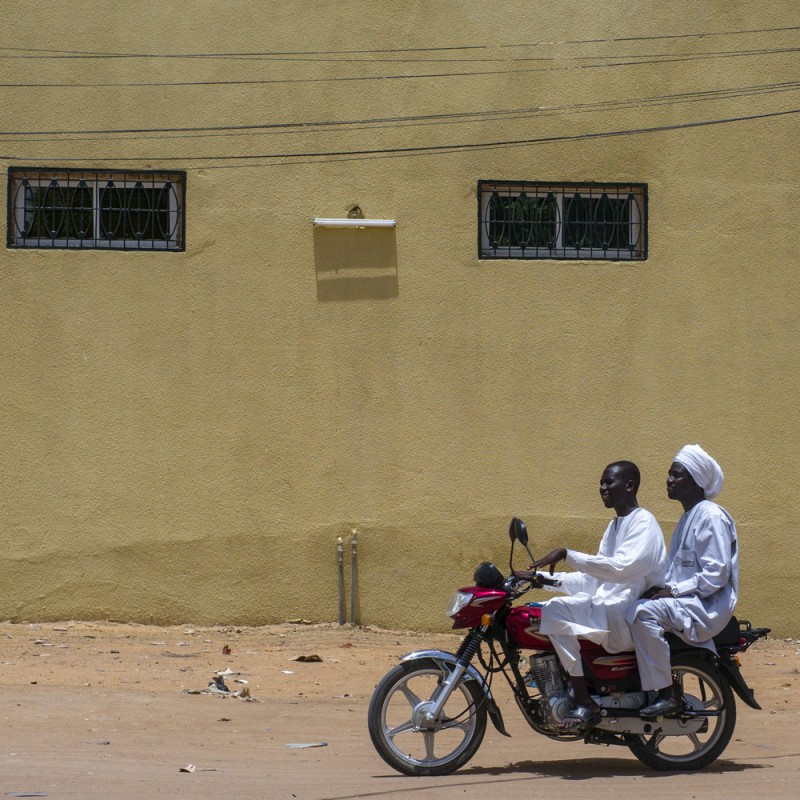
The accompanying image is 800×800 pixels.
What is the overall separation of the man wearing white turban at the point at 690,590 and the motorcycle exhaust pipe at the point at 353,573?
13.2ft

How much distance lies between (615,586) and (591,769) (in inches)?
37.5

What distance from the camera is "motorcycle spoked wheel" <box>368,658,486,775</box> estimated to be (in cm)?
605

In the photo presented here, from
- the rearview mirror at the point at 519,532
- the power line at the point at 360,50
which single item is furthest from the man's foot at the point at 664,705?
the power line at the point at 360,50

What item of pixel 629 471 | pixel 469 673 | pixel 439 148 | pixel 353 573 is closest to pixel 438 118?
pixel 439 148

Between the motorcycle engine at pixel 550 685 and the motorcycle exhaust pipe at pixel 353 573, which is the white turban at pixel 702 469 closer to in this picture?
the motorcycle engine at pixel 550 685

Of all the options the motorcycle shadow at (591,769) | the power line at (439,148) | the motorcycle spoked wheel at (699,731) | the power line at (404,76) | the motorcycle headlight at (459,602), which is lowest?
the motorcycle shadow at (591,769)

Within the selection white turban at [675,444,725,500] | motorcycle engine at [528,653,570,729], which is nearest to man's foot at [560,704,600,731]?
motorcycle engine at [528,653,570,729]

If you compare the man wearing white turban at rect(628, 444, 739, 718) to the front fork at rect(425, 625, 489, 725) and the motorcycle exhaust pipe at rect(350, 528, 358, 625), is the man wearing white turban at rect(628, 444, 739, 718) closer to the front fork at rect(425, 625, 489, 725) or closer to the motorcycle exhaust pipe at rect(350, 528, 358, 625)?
the front fork at rect(425, 625, 489, 725)

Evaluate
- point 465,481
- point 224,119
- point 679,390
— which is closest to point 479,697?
point 465,481

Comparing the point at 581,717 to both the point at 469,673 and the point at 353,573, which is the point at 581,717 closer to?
the point at 469,673

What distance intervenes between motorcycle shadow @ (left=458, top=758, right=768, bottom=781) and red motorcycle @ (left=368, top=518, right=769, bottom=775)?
8 cm

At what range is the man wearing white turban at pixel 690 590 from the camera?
241 inches

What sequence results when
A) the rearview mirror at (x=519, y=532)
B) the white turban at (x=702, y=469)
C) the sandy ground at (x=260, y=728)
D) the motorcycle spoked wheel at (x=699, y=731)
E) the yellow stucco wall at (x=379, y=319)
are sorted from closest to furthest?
the rearview mirror at (x=519, y=532) → the sandy ground at (x=260, y=728) → the motorcycle spoked wheel at (x=699, y=731) → the white turban at (x=702, y=469) → the yellow stucco wall at (x=379, y=319)

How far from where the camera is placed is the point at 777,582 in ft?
33.9
